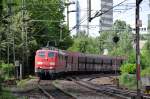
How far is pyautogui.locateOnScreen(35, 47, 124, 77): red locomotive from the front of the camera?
51969mm

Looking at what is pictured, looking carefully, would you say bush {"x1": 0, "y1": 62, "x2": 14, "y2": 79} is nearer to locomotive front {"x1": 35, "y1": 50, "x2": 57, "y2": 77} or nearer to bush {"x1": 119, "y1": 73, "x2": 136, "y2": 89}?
locomotive front {"x1": 35, "y1": 50, "x2": 57, "y2": 77}

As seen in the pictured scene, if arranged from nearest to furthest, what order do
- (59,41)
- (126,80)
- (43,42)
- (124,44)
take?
(126,80) < (43,42) < (59,41) < (124,44)

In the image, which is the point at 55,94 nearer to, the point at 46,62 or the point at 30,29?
the point at 46,62

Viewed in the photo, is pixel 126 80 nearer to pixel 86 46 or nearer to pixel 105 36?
pixel 86 46

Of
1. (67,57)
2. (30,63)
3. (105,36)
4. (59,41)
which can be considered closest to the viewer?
(67,57)

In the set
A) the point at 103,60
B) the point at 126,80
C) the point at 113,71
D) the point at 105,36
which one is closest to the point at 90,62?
the point at 103,60

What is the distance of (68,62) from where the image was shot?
6028cm

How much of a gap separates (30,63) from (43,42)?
7627mm

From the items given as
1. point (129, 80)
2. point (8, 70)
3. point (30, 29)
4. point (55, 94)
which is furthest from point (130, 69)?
point (30, 29)

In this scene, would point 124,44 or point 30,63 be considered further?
point 124,44

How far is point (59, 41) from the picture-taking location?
85.1m

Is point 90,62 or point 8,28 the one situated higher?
point 8,28

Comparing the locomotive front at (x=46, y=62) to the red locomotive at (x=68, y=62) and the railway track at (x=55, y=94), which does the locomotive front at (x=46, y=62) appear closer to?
the red locomotive at (x=68, y=62)

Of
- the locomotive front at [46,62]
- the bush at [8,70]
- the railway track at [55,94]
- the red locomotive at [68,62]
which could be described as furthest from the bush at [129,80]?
the bush at [8,70]
